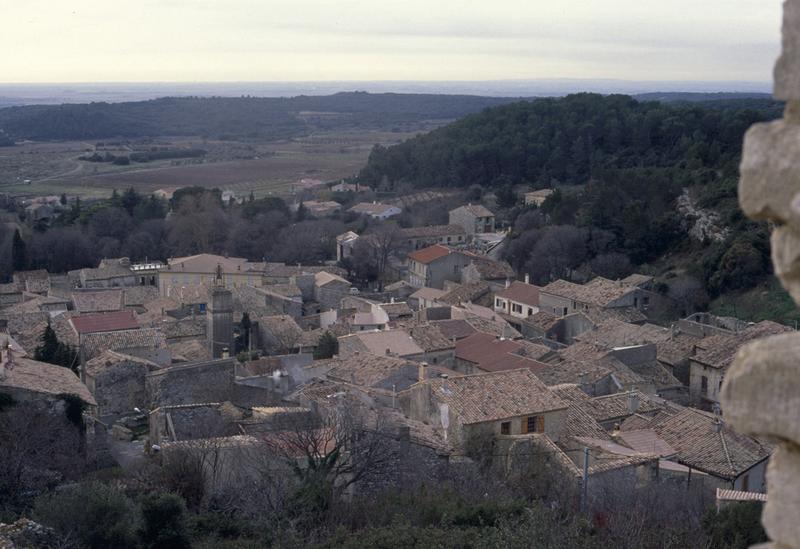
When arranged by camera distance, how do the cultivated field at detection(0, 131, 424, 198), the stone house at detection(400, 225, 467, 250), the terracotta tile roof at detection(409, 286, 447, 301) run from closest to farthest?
the terracotta tile roof at detection(409, 286, 447, 301), the stone house at detection(400, 225, 467, 250), the cultivated field at detection(0, 131, 424, 198)

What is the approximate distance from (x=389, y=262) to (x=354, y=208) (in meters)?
16.2

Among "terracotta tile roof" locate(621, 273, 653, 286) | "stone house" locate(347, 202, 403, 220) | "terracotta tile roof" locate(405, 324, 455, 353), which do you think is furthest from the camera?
"stone house" locate(347, 202, 403, 220)

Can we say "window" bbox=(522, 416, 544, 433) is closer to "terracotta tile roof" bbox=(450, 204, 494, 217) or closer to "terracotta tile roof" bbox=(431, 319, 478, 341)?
"terracotta tile roof" bbox=(431, 319, 478, 341)

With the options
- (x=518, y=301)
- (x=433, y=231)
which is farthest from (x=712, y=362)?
(x=433, y=231)

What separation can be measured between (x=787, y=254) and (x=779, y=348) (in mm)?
219

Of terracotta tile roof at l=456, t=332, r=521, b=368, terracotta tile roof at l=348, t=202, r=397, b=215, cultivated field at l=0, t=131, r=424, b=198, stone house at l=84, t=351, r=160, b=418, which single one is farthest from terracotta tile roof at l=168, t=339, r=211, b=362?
cultivated field at l=0, t=131, r=424, b=198

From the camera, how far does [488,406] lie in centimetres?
1617

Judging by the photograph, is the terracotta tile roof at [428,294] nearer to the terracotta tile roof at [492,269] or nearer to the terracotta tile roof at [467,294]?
the terracotta tile roof at [467,294]

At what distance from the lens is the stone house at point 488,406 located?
620 inches

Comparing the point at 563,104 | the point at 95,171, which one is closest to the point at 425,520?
the point at 563,104

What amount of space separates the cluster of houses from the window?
0.10 ft

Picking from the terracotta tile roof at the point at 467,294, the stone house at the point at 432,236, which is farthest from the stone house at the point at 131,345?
the stone house at the point at 432,236

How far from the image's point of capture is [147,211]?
5406 centimetres

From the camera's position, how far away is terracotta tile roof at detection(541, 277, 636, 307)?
105 feet
